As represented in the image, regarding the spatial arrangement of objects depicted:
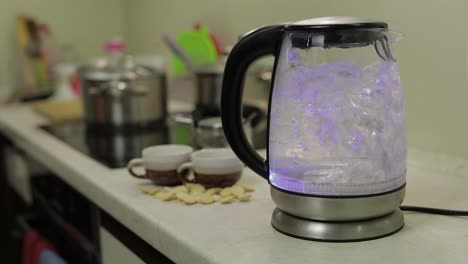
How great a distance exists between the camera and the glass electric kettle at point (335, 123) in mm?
782

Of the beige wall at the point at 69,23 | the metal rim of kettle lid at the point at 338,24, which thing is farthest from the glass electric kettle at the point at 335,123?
the beige wall at the point at 69,23

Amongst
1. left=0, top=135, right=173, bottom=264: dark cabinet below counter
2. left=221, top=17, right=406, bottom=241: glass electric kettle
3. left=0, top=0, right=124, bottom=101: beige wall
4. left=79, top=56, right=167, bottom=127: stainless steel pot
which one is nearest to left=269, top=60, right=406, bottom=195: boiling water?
left=221, top=17, right=406, bottom=241: glass electric kettle

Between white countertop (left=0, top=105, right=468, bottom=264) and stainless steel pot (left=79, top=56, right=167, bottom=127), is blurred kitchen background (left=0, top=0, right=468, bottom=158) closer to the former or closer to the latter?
white countertop (left=0, top=105, right=468, bottom=264)

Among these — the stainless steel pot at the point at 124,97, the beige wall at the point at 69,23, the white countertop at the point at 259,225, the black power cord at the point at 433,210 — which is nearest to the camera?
the white countertop at the point at 259,225

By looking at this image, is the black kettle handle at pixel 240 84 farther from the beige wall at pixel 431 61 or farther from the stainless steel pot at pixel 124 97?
the stainless steel pot at pixel 124 97

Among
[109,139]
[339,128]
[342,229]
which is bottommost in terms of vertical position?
[109,139]

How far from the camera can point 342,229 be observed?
2.59 feet

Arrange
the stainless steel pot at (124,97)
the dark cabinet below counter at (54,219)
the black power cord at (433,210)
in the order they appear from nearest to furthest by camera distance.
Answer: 1. the black power cord at (433,210)
2. the dark cabinet below counter at (54,219)
3. the stainless steel pot at (124,97)

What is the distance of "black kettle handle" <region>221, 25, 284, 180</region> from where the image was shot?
820 millimetres

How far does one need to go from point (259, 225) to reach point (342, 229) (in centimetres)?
13

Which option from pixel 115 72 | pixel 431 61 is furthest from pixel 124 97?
pixel 431 61

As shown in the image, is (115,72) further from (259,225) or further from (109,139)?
(259,225)

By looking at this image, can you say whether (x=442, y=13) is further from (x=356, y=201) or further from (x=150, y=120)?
(x=150, y=120)

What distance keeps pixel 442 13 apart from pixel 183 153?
0.52 m
